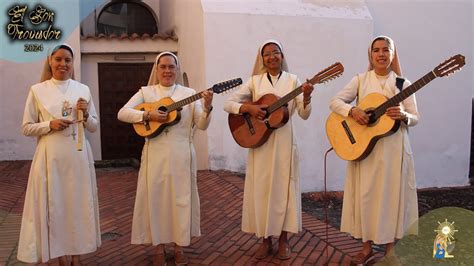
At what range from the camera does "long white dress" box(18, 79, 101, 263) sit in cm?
358

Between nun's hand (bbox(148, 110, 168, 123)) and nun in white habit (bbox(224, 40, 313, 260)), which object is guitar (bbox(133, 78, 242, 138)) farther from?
nun in white habit (bbox(224, 40, 313, 260))

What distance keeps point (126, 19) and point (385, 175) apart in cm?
1027

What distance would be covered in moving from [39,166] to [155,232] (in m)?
1.07

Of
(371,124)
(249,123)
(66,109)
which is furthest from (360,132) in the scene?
(66,109)

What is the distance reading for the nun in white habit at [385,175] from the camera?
363 cm

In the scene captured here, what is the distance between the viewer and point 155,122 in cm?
387

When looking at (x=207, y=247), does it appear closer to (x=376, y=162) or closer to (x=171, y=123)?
(x=171, y=123)

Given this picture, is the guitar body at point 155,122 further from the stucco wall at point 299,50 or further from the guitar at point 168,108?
the stucco wall at point 299,50

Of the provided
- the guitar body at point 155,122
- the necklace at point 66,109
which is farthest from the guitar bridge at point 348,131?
the necklace at point 66,109

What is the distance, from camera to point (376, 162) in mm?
3656

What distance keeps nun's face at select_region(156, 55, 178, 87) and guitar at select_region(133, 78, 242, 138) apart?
0.52 feet

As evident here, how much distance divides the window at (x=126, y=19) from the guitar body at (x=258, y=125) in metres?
8.93

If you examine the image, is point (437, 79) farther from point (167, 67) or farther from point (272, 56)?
point (167, 67)

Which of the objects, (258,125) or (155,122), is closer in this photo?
(155,122)
